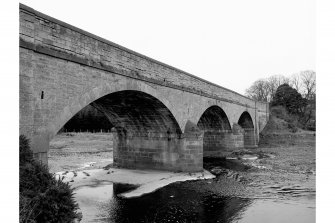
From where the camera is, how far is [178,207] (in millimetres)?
10297

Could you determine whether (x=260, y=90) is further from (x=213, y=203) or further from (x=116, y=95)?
(x=213, y=203)

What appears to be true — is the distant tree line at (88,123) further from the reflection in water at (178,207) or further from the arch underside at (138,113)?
the reflection in water at (178,207)

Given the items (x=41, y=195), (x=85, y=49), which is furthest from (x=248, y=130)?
(x=41, y=195)

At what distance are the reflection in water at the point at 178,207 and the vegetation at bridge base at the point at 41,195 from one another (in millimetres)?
3854

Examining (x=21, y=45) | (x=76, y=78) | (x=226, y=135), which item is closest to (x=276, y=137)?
(x=226, y=135)

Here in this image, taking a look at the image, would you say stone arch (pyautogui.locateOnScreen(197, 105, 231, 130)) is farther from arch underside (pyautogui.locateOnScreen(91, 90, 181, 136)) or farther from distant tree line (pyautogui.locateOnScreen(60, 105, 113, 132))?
distant tree line (pyautogui.locateOnScreen(60, 105, 113, 132))

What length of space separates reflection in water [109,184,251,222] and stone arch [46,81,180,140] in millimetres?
3498

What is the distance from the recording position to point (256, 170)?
18.3m

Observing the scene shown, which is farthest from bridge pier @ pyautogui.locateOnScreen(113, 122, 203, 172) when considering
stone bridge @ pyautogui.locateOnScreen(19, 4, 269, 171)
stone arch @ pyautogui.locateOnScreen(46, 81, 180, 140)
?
stone arch @ pyautogui.locateOnScreen(46, 81, 180, 140)

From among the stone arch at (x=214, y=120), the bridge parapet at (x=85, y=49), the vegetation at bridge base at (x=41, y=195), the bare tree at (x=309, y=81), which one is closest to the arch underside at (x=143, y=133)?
the bridge parapet at (x=85, y=49)

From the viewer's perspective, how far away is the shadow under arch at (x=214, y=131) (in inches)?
1100

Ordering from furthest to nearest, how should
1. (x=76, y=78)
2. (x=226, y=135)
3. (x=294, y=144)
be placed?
(x=294, y=144), (x=226, y=135), (x=76, y=78)

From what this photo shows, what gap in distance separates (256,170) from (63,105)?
13.9m

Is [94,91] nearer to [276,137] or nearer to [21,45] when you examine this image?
[21,45]
